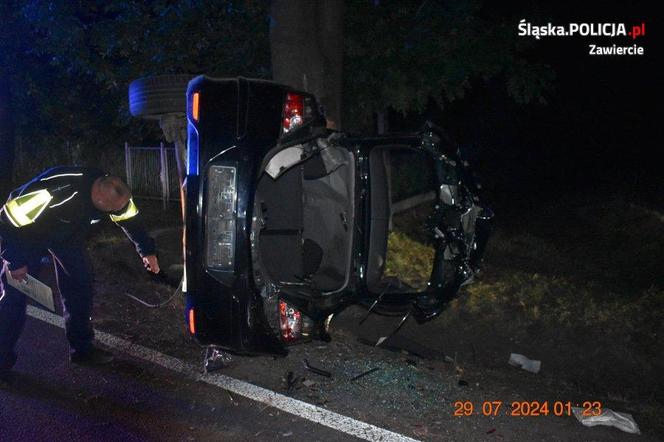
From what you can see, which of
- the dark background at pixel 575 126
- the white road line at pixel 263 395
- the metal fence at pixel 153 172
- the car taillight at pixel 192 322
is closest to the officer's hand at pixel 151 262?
the white road line at pixel 263 395

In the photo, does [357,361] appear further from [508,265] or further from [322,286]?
[508,265]

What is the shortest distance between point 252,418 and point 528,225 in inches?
395

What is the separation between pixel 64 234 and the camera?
4332 millimetres

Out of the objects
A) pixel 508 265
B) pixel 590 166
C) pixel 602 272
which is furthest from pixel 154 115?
pixel 590 166

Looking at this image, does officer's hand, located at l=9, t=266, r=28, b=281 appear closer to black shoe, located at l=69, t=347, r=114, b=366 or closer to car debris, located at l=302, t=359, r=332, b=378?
black shoe, located at l=69, t=347, r=114, b=366

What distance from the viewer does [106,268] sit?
23.5 ft

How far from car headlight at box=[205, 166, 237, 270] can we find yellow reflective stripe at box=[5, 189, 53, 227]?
4.07 feet

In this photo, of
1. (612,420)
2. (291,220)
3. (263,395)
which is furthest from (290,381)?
(612,420)

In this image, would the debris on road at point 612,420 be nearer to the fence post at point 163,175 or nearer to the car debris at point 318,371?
the car debris at point 318,371

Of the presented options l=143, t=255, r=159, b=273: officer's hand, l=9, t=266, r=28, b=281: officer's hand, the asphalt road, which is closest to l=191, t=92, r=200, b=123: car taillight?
l=143, t=255, r=159, b=273: officer's hand

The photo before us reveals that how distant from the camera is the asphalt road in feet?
12.0

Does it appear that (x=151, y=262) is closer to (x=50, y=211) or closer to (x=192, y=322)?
(x=50, y=211)

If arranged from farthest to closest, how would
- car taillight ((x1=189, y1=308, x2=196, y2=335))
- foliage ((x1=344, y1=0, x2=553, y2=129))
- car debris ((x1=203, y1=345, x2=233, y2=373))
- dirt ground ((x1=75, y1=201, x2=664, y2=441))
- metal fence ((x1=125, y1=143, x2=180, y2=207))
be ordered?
metal fence ((x1=125, y1=143, x2=180, y2=207)), foliage ((x1=344, y1=0, x2=553, y2=129)), car debris ((x1=203, y1=345, x2=233, y2=373)), dirt ground ((x1=75, y1=201, x2=664, y2=441)), car taillight ((x1=189, y1=308, x2=196, y2=335))

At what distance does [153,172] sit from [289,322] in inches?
401
